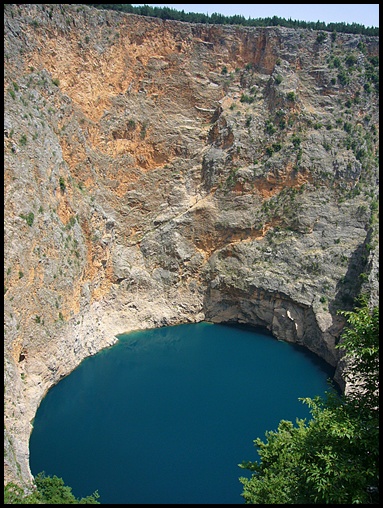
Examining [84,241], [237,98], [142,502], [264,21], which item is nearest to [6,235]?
[84,241]

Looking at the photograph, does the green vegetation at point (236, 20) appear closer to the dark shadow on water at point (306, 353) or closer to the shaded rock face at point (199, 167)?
the shaded rock face at point (199, 167)

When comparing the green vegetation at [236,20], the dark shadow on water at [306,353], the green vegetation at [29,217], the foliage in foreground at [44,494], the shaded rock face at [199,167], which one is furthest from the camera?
the green vegetation at [236,20]

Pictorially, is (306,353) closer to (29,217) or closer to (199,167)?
(199,167)

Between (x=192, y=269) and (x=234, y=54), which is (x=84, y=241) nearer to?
(x=192, y=269)

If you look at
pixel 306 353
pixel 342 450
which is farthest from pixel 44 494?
pixel 306 353

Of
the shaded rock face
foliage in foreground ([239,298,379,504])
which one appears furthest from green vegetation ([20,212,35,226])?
foliage in foreground ([239,298,379,504])

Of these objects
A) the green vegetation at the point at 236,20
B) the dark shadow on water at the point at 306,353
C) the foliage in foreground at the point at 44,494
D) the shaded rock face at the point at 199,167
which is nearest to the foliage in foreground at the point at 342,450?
the foliage in foreground at the point at 44,494
